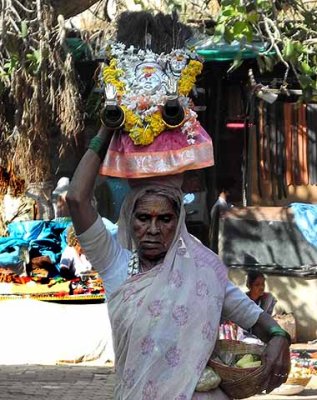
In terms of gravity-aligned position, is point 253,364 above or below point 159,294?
below

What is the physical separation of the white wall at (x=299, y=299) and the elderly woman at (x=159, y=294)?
327 inches

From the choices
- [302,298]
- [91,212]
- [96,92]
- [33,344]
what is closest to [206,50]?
[96,92]

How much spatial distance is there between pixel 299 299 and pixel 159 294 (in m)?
8.67

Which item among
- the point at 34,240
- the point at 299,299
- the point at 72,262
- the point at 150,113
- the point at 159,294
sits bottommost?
the point at 299,299

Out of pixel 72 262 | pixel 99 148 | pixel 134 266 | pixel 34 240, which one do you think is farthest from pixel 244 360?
pixel 34 240

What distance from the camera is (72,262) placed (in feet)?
Result: 39.9

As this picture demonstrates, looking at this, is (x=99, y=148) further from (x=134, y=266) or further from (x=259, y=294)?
(x=259, y=294)

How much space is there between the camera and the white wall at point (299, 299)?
39.1ft

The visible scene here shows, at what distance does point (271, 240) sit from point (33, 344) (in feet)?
9.89

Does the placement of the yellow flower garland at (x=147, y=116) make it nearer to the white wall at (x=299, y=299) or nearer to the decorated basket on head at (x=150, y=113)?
the decorated basket on head at (x=150, y=113)

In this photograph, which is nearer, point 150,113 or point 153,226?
point 153,226

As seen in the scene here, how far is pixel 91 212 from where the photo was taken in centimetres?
362

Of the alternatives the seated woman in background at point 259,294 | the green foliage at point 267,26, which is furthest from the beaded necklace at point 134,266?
the seated woman in background at point 259,294

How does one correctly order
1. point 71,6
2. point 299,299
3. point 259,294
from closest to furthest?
point 71,6, point 259,294, point 299,299
